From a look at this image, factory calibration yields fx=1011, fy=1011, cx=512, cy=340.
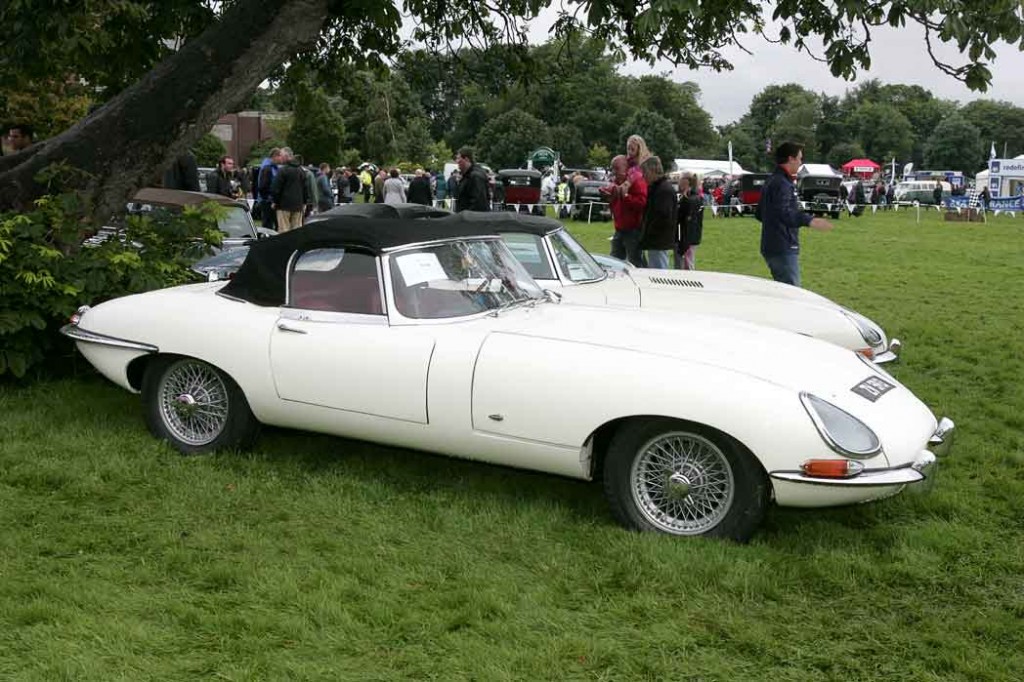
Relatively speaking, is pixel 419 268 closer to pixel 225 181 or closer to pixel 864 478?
Result: pixel 864 478

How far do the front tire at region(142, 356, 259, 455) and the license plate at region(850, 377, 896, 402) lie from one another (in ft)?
10.3

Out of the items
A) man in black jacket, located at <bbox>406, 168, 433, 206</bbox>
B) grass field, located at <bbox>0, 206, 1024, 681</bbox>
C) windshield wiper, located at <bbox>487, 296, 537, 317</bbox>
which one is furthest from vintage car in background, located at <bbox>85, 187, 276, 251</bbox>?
man in black jacket, located at <bbox>406, 168, 433, 206</bbox>

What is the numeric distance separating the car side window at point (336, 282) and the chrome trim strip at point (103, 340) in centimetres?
92

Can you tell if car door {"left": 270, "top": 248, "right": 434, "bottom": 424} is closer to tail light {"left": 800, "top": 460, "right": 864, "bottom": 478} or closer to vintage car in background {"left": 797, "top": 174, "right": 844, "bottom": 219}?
tail light {"left": 800, "top": 460, "right": 864, "bottom": 478}

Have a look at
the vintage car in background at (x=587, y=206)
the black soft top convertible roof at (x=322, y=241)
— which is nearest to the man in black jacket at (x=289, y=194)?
the black soft top convertible roof at (x=322, y=241)

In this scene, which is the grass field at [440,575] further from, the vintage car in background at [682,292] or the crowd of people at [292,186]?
the crowd of people at [292,186]

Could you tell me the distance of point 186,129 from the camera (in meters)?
7.80

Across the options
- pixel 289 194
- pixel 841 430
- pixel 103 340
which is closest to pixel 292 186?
pixel 289 194

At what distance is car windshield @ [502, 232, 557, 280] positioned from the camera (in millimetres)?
7656

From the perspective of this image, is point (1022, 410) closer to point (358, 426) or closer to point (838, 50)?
point (838, 50)

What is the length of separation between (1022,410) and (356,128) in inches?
2769

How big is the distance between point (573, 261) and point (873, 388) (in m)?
3.53

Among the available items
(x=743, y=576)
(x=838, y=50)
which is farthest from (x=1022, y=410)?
(x=743, y=576)

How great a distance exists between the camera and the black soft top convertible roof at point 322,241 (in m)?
5.41
